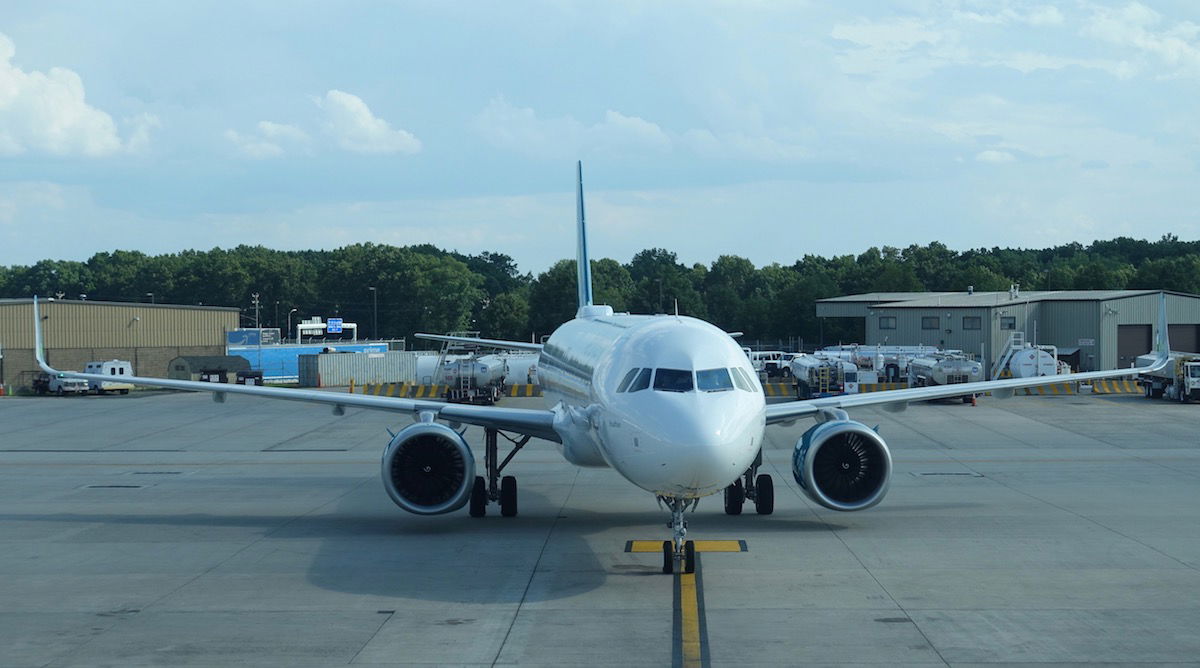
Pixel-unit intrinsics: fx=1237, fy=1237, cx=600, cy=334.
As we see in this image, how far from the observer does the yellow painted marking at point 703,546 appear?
64.6 feet

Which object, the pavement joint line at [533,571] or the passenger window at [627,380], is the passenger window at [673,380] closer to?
the passenger window at [627,380]

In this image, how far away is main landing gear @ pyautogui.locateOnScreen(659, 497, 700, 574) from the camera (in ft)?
57.4

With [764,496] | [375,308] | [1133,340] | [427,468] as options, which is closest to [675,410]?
[427,468]

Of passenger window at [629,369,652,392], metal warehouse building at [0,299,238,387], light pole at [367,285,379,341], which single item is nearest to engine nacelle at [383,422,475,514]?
passenger window at [629,369,652,392]

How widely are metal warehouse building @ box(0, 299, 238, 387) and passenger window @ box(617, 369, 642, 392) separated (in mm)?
63664

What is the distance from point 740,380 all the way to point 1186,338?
227ft

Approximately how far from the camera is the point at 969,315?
7788 centimetres

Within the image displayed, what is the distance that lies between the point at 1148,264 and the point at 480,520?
373 feet

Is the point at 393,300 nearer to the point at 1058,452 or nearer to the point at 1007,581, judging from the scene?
the point at 1058,452

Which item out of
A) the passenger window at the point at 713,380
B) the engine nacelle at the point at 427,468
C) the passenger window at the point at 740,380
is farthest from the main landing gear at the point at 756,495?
the passenger window at the point at 713,380

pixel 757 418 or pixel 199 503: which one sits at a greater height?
pixel 757 418

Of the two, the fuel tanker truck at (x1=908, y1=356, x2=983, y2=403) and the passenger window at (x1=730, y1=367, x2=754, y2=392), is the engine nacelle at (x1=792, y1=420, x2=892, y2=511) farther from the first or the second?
the fuel tanker truck at (x1=908, y1=356, x2=983, y2=403)

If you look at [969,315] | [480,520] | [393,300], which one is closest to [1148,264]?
[969,315]

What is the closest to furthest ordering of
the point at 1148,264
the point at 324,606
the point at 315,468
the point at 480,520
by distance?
the point at 324,606 → the point at 480,520 → the point at 315,468 → the point at 1148,264
